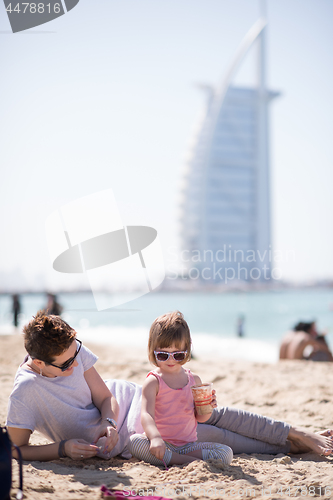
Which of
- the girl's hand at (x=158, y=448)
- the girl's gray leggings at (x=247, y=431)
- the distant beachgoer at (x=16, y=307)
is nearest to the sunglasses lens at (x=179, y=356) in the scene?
the girl's hand at (x=158, y=448)

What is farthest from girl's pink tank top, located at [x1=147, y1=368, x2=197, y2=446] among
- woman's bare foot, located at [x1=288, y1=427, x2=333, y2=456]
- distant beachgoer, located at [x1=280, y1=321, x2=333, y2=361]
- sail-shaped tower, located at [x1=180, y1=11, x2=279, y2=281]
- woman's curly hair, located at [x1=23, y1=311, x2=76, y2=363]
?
sail-shaped tower, located at [x1=180, y1=11, x2=279, y2=281]

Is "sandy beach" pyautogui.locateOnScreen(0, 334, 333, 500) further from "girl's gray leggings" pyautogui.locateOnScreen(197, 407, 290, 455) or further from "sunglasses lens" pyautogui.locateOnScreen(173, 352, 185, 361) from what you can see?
"sunglasses lens" pyautogui.locateOnScreen(173, 352, 185, 361)

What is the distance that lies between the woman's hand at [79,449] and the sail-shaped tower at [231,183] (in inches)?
2527

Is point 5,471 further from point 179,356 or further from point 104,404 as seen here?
point 179,356

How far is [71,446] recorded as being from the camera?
1.87 meters

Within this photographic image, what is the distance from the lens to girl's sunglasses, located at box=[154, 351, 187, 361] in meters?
1.99

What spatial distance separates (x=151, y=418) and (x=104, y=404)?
0.25 m

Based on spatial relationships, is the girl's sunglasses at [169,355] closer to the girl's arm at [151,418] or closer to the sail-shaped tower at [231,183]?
the girl's arm at [151,418]

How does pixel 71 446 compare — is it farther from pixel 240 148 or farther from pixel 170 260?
pixel 240 148

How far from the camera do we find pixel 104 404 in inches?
81.4

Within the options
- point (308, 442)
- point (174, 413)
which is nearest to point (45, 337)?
point (174, 413)

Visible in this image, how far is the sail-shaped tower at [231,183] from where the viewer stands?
220 ft

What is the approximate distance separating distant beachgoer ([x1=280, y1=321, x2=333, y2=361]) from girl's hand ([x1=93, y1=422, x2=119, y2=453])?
5.33 m

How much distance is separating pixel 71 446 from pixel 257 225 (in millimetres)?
70480
